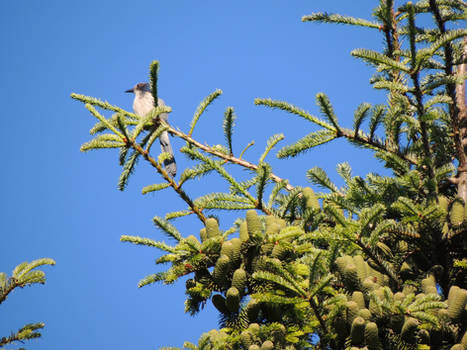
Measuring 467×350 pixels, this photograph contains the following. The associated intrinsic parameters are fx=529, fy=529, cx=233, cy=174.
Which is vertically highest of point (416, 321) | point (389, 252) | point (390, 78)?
point (390, 78)

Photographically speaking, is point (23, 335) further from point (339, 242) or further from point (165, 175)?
point (339, 242)

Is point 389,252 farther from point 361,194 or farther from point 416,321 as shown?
point 416,321

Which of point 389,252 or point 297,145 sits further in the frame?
point 297,145

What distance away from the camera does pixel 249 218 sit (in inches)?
99.9

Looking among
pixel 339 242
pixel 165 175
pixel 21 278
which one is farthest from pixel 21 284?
pixel 339 242

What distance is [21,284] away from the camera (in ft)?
9.75

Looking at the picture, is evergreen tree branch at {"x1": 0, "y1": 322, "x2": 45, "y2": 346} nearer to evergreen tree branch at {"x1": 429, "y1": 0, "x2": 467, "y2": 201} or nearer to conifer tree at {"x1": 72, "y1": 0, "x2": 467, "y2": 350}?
conifer tree at {"x1": 72, "y1": 0, "x2": 467, "y2": 350}

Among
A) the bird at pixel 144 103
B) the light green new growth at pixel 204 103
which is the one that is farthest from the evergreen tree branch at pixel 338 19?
the bird at pixel 144 103

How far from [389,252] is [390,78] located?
1610 mm

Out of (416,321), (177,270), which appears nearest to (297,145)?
(177,270)

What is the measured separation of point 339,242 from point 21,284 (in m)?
1.79

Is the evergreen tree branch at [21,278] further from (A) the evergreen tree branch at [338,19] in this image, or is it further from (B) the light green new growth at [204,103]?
(A) the evergreen tree branch at [338,19]

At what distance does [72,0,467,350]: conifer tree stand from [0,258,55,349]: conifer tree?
820 millimetres

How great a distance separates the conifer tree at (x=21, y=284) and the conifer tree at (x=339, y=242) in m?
0.82
